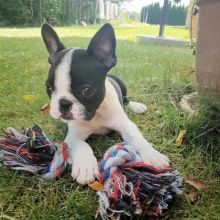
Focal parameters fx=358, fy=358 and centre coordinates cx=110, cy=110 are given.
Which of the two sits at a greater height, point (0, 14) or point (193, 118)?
point (193, 118)

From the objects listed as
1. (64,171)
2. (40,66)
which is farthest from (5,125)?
(40,66)

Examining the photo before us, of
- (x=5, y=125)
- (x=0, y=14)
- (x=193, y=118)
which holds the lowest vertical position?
(x=0, y=14)

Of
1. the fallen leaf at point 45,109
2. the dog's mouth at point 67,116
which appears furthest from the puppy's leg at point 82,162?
the fallen leaf at point 45,109

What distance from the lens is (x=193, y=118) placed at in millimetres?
2617

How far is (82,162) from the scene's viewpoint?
2.02 metres

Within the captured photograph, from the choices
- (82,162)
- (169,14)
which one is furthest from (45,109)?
(169,14)

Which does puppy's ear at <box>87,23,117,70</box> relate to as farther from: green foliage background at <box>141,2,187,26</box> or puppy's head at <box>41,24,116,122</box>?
green foliage background at <box>141,2,187,26</box>

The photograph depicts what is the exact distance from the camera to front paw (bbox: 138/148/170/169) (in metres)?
2.05

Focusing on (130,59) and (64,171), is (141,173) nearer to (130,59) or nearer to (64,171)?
(64,171)

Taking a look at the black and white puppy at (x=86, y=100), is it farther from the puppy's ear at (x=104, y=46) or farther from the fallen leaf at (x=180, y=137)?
the fallen leaf at (x=180, y=137)

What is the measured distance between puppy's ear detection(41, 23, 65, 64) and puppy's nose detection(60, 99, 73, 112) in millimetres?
459

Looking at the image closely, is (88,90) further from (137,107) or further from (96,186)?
(137,107)

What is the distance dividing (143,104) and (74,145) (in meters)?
1.27

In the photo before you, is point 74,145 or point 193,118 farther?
point 193,118
